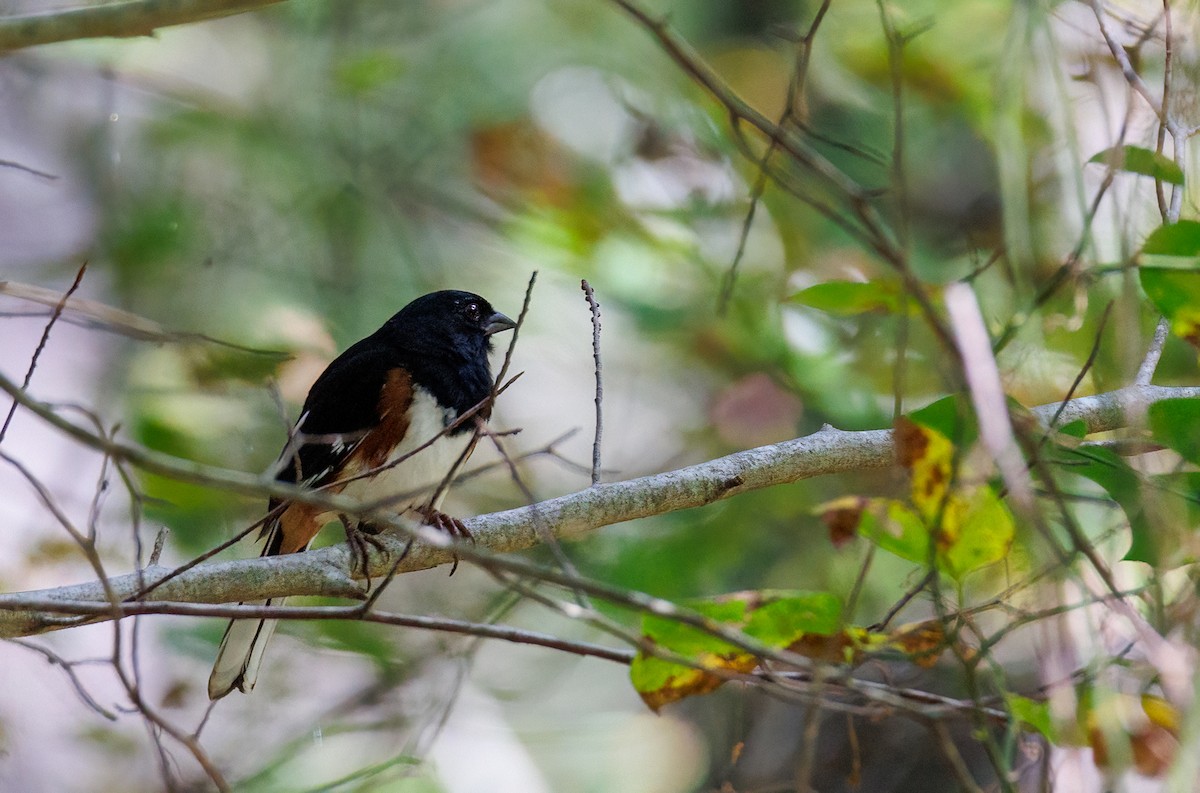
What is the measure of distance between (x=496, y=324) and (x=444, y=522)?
890 mm

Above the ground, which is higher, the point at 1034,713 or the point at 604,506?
the point at 604,506

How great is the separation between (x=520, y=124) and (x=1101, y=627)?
4181 mm

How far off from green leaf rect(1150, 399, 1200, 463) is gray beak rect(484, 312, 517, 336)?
2.04 m

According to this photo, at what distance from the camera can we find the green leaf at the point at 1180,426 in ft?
4.92

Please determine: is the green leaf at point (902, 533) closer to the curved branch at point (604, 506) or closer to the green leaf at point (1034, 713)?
the green leaf at point (1034, 713)

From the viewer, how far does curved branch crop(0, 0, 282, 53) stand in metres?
1.78

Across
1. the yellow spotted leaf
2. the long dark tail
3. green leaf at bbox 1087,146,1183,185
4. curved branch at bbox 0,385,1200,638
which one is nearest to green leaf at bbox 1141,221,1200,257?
green leaf at bbox 1087,146,1183,185

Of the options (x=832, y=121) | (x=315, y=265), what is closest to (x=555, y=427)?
(x=315, y=265)

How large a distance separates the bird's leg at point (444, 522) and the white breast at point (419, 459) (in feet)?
0.33

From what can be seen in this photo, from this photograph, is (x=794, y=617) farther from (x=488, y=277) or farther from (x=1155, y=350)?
(x=488, y=277)

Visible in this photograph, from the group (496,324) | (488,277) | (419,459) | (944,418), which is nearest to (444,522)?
(419,459)

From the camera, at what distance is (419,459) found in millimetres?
2725

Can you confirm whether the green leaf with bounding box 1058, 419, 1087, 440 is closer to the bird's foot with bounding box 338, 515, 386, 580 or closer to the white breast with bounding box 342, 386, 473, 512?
the bird's foot with bounding box 338, 515, 386, 580

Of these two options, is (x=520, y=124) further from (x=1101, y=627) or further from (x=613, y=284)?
(x=1101, y=627)
